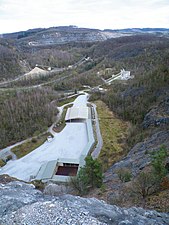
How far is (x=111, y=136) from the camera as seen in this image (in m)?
40.2

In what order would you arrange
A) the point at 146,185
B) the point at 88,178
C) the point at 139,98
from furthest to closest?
the point at 139,98
the point at 88,178
the point at 146,185

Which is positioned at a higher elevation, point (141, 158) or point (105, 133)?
point (141, 158)

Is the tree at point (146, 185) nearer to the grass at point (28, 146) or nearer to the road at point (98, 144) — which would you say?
the road at point (98, 144)

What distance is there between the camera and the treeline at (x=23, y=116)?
42644 millimetres

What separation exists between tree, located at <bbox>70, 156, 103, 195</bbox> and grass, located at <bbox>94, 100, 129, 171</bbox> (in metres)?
9.11

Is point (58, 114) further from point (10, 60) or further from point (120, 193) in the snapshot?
point (10, 60)

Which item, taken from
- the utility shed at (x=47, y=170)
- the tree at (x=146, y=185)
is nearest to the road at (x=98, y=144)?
the utility shed at (x=47, y=170)

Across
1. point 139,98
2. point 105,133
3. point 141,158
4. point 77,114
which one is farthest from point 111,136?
point 141,158

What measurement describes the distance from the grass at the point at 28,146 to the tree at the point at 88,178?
1891 centimetres

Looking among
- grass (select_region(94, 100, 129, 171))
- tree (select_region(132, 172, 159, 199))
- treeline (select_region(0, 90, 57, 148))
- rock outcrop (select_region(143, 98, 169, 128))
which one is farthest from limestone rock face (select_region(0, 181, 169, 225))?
treeline (select_region(0, 90, 57, 148))

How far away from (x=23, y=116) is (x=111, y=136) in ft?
59.4

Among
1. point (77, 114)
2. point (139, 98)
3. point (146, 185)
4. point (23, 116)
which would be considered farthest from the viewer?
point (77, 114)

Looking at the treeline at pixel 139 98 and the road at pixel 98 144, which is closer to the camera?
the road at pixel 98 144

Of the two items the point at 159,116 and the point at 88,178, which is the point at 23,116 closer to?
the point at 159,116
